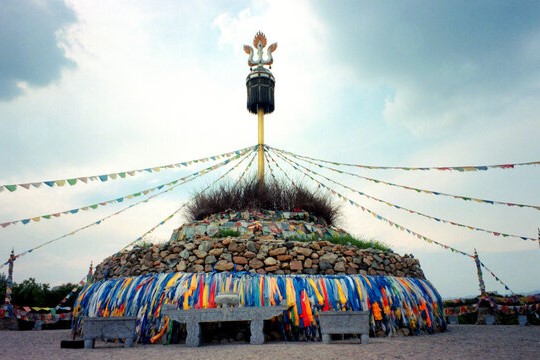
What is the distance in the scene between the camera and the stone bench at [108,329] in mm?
7816

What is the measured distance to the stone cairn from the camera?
30.7 ft

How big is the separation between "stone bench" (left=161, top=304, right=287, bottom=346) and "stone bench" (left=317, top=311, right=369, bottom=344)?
0.89m

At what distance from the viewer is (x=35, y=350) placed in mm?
7449

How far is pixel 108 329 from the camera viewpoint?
7.86m

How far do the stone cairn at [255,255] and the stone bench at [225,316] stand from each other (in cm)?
142

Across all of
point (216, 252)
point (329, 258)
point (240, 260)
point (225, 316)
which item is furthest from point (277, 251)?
point (225, 316)

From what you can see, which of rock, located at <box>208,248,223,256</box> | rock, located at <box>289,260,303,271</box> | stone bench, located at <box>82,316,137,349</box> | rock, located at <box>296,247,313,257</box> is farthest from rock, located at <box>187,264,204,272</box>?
rock, located at <box>296,247,313,257</box>

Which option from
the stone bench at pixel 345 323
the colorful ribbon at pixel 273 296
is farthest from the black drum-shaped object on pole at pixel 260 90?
the stone bench at pixel 345 323

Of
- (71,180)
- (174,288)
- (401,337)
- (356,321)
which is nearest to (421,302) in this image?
(401,337)

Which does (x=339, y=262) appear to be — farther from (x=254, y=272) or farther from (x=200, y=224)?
(x=200, y=224)

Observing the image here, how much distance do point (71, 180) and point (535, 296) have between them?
1587cm

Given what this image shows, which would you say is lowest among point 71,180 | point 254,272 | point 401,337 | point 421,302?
point 401,337

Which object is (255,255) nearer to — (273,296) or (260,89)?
(273,296)

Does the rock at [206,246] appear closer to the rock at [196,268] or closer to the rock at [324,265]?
the rock at [196,268]
